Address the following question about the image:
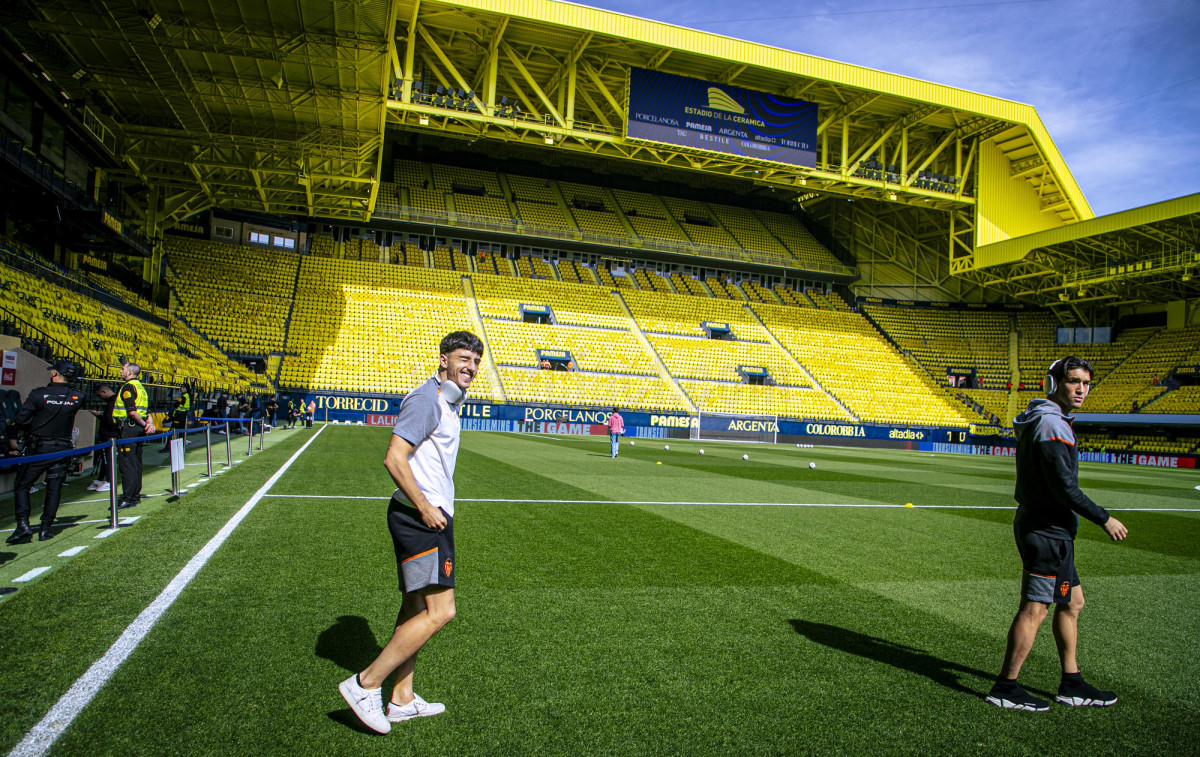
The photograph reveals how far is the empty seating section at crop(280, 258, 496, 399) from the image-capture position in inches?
1331

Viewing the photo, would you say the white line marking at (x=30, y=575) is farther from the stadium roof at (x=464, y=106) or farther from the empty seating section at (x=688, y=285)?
the empty seating section at (x=688, y=285)

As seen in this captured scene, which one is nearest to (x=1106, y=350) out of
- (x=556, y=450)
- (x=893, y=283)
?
(x=893, y=283)

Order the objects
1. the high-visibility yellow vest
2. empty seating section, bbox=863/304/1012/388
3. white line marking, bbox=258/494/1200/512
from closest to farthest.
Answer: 1. the high-visibility yellow vest
2. white line marking, bbox=258/494/1200/512
3. empty seating section, bbox=863/304/1012/388

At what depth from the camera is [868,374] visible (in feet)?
146

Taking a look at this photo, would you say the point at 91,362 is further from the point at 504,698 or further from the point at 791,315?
the point at 791,315

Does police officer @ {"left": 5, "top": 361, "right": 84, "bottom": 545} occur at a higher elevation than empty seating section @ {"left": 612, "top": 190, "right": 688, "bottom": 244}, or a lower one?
lower

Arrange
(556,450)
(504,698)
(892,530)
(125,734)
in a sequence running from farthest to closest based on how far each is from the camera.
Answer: (556,450) < (892,530) < (504,698) < (125,734)

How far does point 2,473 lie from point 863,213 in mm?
55302

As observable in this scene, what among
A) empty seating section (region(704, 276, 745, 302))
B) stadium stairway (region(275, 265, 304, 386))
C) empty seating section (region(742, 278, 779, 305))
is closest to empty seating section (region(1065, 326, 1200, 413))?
empty seating section (region(742, 278, 779, 305))

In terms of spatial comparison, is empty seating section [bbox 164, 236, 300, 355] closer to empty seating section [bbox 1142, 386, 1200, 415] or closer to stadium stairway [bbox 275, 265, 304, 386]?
stadium stairway [bbox 275, 265, 304, 386]

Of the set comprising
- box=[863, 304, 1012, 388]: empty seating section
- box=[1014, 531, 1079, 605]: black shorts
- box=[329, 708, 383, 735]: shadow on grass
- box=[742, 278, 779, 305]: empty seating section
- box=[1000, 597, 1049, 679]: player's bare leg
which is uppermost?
box=[742, 278, 779, 305]: empty seating section

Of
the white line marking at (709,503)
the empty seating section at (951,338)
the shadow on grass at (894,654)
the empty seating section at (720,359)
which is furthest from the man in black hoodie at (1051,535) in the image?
the empty seating section at (951,338)

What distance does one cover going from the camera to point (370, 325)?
3797 centimetres

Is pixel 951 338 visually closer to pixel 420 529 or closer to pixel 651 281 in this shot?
pixel 651 281
